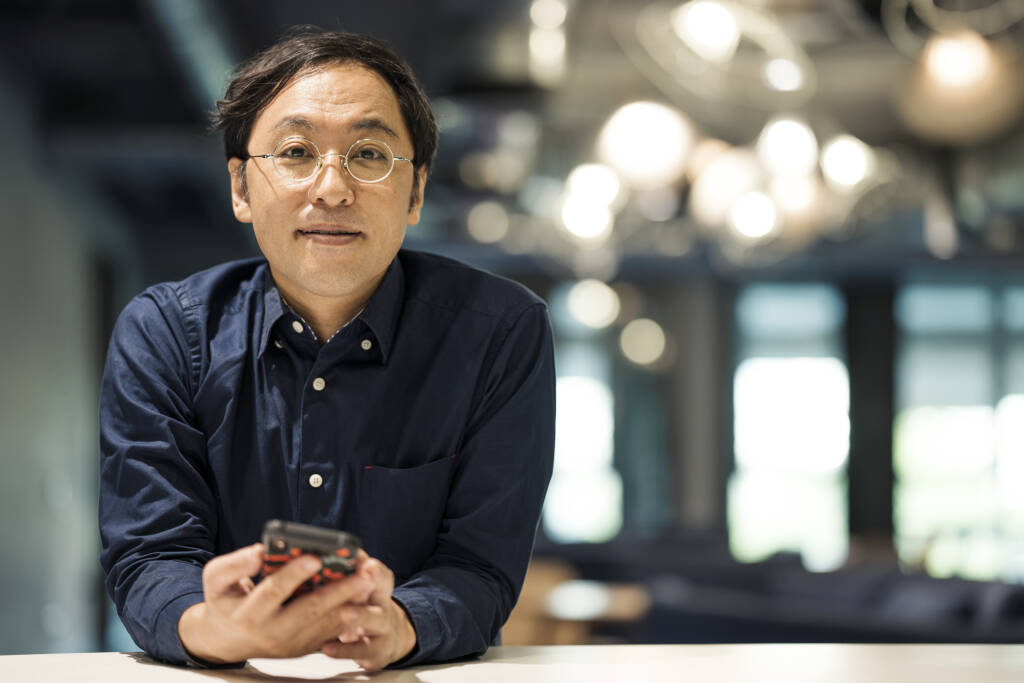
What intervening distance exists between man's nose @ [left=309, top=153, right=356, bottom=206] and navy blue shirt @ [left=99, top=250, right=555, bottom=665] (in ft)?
0.58

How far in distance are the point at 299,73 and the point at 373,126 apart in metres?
0.13

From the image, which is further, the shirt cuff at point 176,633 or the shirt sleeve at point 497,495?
the shirt sleeve at point 497,495

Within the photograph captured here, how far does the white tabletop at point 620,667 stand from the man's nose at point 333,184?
572 millimetres

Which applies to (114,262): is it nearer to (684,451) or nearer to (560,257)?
(560,257)

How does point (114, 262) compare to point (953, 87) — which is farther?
point (114, 262)

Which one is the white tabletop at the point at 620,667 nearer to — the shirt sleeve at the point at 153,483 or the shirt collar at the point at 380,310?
the shirt sleeve at the point at 153,483

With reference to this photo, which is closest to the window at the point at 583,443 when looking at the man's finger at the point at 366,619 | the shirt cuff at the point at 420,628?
the shirt cuff at the point at 420,628

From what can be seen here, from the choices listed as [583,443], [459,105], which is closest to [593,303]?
[583,443]

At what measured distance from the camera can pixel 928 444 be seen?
1427cm

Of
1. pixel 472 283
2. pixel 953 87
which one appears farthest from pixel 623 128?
pixel 472 283

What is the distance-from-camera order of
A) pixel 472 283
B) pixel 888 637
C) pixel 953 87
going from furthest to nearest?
pixel 888 637, pixel 953 87, pixel 472 283

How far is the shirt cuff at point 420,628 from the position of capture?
1.40m

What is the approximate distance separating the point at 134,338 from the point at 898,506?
1374 cm

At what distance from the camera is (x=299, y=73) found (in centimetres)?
159
